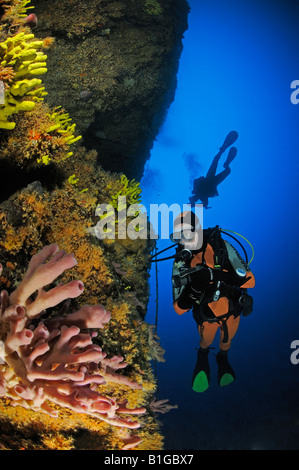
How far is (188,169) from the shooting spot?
111 meters

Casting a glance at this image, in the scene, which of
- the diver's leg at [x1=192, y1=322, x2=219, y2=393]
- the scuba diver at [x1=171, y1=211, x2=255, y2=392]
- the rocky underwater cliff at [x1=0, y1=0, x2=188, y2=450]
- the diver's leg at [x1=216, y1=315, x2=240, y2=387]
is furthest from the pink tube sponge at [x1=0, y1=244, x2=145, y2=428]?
the diver's leg at [x1=216, y1=315, x2=240, y2=387]

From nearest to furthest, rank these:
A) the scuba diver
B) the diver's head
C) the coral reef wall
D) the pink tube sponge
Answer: the pink tube sponge → the scuba diver → the diver's head → the coral reef wall

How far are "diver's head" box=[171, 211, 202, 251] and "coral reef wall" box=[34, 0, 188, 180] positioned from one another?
411 centimetres

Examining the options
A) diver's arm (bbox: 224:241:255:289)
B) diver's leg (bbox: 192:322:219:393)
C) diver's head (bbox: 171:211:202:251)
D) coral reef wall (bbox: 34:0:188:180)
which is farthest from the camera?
coral reef wall (bbox: 34:0:188:180)

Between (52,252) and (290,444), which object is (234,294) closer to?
(52,252)

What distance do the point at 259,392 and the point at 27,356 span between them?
28635mm

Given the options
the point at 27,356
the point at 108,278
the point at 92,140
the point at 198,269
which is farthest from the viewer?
the point at 92,140

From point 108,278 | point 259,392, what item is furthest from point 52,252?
point 259,392

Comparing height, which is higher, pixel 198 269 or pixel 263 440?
pixel 198 269

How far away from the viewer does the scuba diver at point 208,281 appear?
17.1 feet

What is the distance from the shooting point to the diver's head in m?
5.61

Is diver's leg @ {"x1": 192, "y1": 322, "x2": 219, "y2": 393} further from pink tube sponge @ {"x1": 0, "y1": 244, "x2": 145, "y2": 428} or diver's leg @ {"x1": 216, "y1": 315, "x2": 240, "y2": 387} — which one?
pink tube sponge @ {"x1": 0, "y1": 244, "x2": 145, "y2": 428}

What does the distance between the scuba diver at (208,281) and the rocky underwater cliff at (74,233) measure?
110cm

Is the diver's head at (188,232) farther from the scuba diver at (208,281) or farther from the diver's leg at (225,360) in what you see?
the diver's leg at (225,360)
